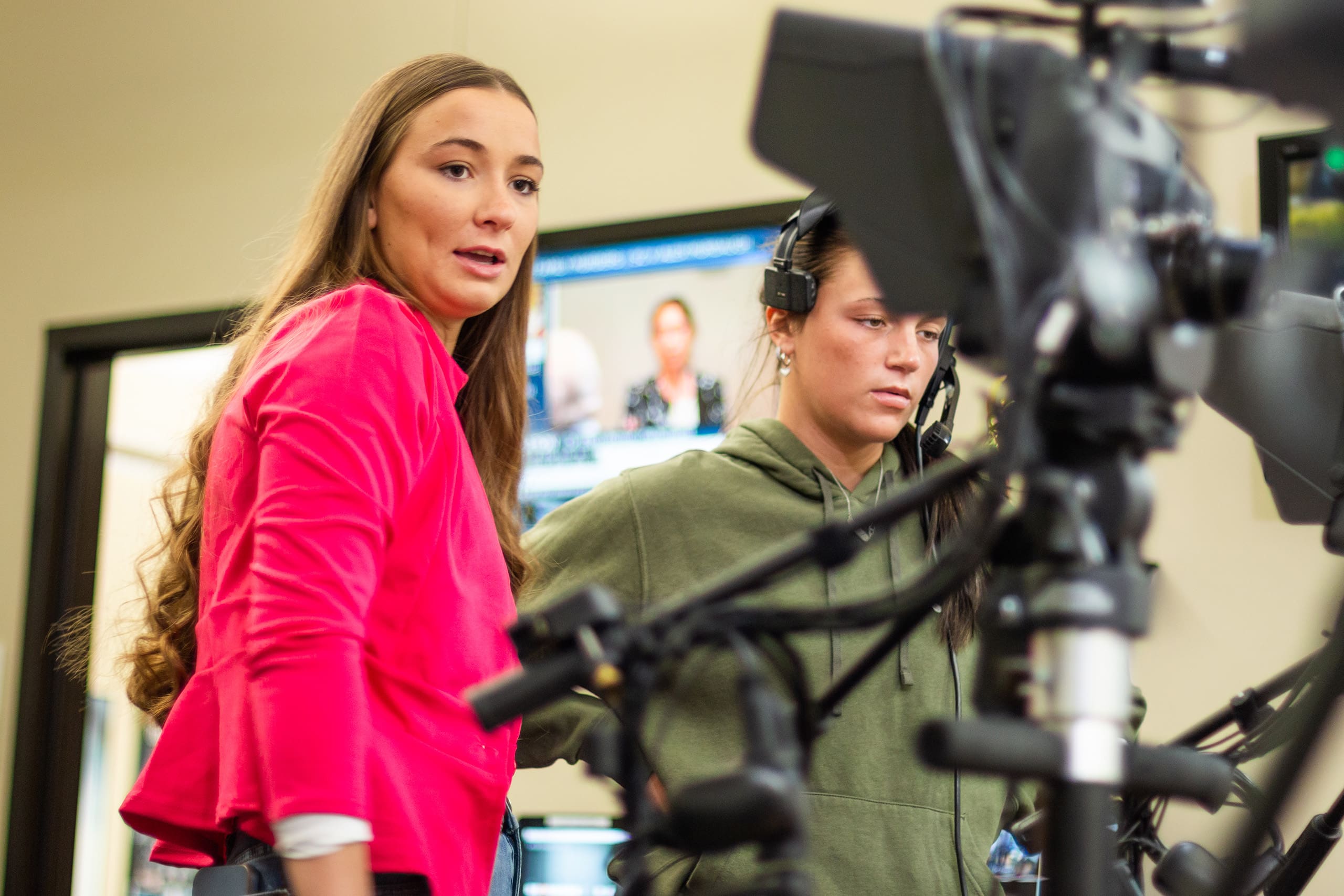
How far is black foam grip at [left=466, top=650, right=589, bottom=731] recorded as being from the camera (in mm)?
625

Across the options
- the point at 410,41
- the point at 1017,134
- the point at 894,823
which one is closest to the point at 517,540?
the point at 894,823

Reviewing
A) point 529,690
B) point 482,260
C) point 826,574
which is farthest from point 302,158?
point 529,690

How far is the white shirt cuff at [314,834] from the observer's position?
3.17ft

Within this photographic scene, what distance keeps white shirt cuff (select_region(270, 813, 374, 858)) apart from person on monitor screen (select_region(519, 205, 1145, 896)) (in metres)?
0.48

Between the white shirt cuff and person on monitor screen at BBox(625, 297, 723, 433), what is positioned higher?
person on monitor screen at BBox(625, 297, 723, 433)

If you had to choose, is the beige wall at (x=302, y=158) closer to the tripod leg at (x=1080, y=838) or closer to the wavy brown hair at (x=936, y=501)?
the wavy brown hair at (x=936, y=501)

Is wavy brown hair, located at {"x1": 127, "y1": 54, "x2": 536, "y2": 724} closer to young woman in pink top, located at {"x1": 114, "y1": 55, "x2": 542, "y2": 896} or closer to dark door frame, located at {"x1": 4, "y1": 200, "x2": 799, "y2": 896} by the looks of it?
young woman in pink top, located at {"x1": 114, "y1": 55, "x2": 542, "y2": 896}

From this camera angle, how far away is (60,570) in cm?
371

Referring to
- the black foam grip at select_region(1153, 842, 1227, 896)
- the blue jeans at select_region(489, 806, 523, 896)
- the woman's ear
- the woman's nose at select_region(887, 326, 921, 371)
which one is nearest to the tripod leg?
the black foam grip at select_region(1153, 842, 1227, 896)

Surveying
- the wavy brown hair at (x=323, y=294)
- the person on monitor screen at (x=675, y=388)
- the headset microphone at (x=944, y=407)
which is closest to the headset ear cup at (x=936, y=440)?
the headset microphone at (x=944, y=407)

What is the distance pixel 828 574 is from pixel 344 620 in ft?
1.98

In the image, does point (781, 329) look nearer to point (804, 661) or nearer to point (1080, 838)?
point (804, 661)

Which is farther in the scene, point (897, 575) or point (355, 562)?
point (897, 575)

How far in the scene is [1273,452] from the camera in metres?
0.99
